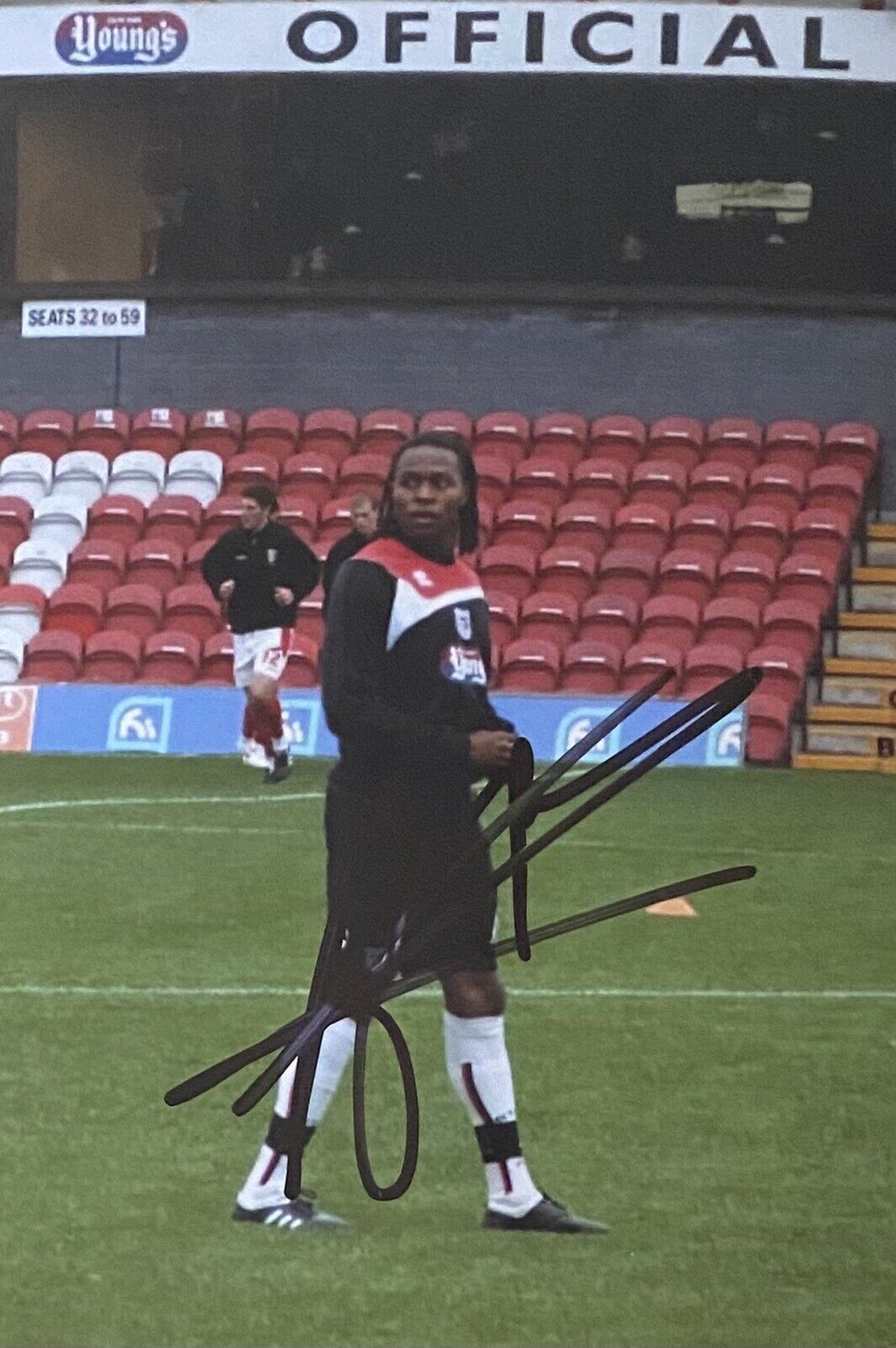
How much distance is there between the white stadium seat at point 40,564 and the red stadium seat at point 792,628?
5.91 m

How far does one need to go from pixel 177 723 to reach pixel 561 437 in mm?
5408

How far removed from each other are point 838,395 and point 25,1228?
18.5m

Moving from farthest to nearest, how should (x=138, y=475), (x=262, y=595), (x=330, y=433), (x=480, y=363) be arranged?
(x=480, y=363)
(x=330, y=433)
(x=138, y=475)
(x=262, y=595)

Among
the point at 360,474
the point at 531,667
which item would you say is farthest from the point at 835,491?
the point at 360,474

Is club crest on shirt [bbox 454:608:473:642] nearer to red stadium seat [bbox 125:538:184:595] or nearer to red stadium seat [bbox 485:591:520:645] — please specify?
red stadium seat [bbox 485:591:520:645]

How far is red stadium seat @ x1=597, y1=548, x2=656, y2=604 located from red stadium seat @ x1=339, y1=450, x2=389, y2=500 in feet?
7.89

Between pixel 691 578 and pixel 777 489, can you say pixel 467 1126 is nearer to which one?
pixel 691 578

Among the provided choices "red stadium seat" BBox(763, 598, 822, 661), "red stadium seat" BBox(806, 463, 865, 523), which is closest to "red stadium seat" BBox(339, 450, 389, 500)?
"red stadium seat" BBox(806, 463, 865, 523)

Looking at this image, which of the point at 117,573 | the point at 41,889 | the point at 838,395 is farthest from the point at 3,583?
the point at 41,889

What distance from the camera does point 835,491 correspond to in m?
21.4

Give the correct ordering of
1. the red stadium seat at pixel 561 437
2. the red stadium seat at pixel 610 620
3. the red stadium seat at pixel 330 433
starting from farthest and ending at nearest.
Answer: the red stadium seat at pixel 330 433 → the red stadium seat at pixel 561 437 → the red stadium seat at pixel 610 620

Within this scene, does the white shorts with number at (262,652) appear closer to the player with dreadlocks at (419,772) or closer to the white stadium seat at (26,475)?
the white stadium seat at (26,475)

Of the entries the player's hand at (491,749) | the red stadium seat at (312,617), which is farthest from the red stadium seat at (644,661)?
the player's hand at (491,749)

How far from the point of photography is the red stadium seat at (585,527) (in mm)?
21062
